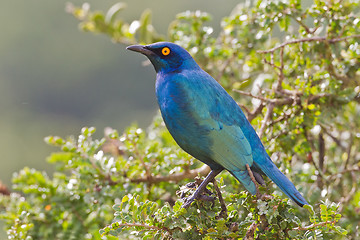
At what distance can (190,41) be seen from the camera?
3.69 meters

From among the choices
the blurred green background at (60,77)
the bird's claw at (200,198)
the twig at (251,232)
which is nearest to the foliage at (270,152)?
the bird's claw at (200,198)

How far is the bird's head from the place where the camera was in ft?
9.23

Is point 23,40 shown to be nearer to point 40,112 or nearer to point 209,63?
point 40,112

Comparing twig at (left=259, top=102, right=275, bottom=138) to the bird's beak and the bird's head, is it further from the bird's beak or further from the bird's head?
the bird's beak

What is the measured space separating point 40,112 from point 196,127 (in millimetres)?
20366

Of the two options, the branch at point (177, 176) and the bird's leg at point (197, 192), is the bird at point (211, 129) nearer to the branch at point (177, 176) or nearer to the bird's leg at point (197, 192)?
the bird's leg at point (197, 192)

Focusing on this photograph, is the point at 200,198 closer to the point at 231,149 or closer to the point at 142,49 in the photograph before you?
Answer: the point at 231,149

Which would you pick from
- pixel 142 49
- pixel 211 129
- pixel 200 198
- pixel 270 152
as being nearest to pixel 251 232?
pixel 200 198

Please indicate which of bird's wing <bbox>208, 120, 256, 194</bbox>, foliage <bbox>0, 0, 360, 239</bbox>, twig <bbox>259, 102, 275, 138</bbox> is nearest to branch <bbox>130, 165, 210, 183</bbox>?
foliage <bbox>0, 0, 360, 239</bbox>

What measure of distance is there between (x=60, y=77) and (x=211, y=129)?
911 inches

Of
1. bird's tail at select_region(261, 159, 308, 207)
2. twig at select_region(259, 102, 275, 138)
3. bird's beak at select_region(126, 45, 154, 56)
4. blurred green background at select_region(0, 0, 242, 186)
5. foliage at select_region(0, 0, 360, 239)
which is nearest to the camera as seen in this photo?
bird's tail at select_region(261, 159, 308, 207)

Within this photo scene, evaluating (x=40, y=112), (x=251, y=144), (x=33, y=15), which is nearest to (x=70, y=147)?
(x=251, y=144)

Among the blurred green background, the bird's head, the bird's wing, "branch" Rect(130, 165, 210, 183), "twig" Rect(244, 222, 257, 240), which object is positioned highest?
the blurred green background

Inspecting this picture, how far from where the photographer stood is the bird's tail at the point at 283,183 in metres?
2.46
